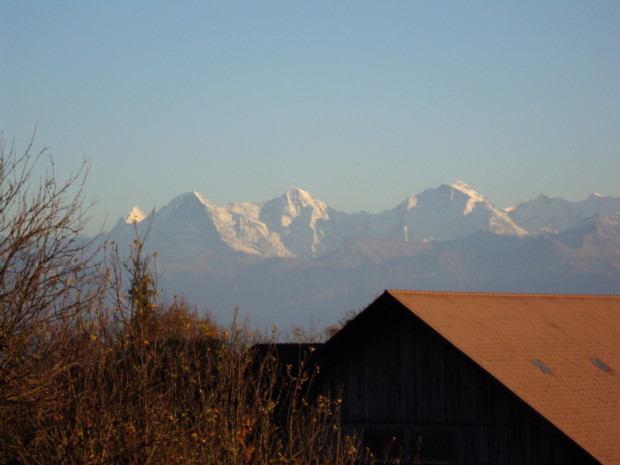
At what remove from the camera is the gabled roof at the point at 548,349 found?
30188 mm

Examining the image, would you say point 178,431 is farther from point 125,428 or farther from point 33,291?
point 33,291

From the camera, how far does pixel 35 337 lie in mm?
17875

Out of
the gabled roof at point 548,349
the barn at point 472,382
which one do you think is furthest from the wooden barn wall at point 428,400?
the gabled roof at point 548,349

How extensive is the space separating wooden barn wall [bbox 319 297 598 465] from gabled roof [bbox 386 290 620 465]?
0.47m

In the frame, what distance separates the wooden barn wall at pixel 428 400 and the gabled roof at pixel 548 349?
0.47 m

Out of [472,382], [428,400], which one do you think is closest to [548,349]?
[472,382]

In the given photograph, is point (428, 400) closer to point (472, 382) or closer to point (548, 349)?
point (472, 382)

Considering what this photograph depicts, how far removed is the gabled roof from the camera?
30.2 m

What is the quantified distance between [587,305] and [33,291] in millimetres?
28943

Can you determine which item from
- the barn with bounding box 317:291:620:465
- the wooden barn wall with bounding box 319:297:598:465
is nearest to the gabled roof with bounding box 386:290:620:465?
the barn with bounding box 317:291:620:465

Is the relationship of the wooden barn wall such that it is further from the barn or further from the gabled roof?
the gabled roof

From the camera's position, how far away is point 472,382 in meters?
32.1

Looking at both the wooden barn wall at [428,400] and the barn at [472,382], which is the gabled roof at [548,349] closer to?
the barn at [472,382]

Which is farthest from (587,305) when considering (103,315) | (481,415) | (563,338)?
(103,315)
